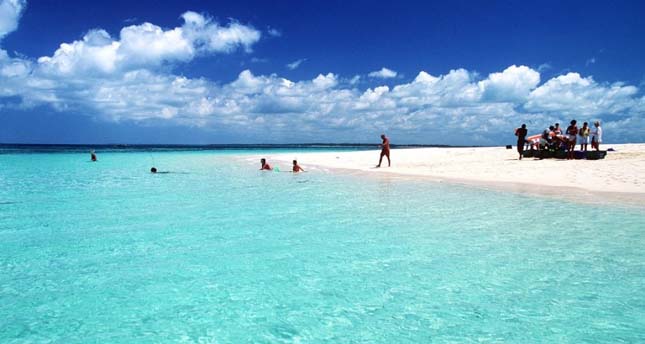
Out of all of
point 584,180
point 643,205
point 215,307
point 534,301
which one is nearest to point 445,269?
point 534,301

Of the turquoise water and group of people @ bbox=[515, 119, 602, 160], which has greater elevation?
group of people @ bbox=[515, 119, 602, 160]

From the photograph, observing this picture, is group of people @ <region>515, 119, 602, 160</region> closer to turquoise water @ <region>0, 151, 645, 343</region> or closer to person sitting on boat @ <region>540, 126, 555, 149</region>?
person sitting on boat @ <region>540, 126, 555, 149</region>

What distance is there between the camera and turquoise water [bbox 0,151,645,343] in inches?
189

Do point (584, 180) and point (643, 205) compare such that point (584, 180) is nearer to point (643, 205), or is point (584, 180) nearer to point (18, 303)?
point (643, 205)

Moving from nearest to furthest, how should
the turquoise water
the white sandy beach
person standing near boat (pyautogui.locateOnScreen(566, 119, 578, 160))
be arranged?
the turquoise water
the white sandy beach
person standing near boat (pyautogui.locateOnScreen(566, 119, 578, 160))

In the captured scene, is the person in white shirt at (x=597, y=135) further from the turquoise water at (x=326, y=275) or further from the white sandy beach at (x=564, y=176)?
the turquoise water at (x=326, y=275)

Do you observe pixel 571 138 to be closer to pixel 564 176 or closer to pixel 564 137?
pixel 564 137

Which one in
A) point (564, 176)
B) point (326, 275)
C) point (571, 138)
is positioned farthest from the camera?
point (571, 138)

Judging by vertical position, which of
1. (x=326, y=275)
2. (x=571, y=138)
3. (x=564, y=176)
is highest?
(x=571, y=138)

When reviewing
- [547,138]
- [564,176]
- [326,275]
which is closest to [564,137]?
[547,138]

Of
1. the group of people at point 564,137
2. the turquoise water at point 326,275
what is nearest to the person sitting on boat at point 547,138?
the group of people at point 564,137

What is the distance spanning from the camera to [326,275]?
660 cm

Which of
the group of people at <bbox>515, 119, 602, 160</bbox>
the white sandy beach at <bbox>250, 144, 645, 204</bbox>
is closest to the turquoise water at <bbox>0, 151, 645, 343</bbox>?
the white sandy beach at <bbox>250, 144, 645, 204</bbox>

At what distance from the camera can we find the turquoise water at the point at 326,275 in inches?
189
